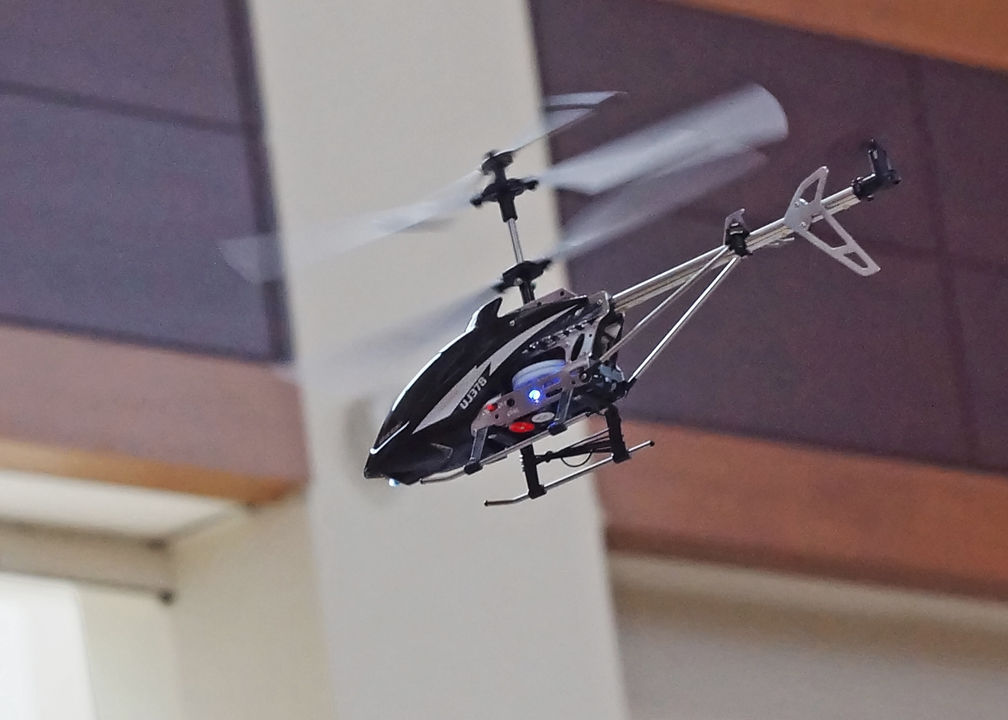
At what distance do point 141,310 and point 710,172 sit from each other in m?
2.47

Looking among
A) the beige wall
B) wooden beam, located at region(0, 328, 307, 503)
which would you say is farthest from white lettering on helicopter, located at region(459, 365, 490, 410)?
the beige wall

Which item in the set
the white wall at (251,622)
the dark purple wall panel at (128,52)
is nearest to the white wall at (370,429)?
the white wall at (251,622)

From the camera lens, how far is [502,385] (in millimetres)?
4691

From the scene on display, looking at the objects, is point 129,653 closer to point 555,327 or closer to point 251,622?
point 251,622

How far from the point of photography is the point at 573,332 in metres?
4.69

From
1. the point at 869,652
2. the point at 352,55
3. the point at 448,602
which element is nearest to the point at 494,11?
the point at 352,55

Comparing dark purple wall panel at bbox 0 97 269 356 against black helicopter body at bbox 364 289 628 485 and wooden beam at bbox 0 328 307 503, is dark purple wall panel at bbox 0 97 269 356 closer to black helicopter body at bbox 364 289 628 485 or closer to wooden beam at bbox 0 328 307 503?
wooden beam at bbox 0 328 307 503

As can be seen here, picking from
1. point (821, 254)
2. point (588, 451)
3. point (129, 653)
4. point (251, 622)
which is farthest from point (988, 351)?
point (588, 451)

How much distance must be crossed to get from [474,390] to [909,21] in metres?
4.87

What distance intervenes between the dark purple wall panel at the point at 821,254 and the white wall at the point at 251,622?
1.54 meters

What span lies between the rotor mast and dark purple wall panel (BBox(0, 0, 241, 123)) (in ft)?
8.18

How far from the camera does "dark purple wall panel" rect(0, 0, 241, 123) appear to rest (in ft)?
22.1

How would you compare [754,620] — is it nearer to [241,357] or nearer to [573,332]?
[241,357]

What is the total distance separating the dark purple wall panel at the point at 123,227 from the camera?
653cm
